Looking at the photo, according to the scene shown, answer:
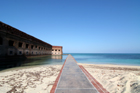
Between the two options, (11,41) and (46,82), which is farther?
(11,41)

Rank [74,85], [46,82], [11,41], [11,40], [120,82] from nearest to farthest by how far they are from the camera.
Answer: [74,85], [120,82], [46,82], [11,40], [11,41]

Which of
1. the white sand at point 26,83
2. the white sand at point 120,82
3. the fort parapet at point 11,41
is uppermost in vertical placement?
the fort parapet at point 11,41

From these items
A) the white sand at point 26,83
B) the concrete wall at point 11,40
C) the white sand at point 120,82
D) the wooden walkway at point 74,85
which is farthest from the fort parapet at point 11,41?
the white sand at point 120,82

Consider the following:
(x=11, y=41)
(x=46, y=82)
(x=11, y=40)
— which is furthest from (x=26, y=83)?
(x=11, y=41)

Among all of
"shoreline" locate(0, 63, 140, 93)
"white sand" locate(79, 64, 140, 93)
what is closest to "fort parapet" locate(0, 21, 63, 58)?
"shoreline" locate(0, 63, 140, 93)

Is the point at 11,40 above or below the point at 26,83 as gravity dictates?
above

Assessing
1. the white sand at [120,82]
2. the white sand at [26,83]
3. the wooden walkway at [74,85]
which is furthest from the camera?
the white sand at [26,83]

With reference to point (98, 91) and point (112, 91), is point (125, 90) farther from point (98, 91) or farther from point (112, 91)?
point (98, 91)

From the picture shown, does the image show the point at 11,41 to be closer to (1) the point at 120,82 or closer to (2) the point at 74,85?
(2) the point at 74,85

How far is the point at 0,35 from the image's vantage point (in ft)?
56.5

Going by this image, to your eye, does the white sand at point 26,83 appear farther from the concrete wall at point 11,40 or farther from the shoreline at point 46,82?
the concrete wall at point 11,40

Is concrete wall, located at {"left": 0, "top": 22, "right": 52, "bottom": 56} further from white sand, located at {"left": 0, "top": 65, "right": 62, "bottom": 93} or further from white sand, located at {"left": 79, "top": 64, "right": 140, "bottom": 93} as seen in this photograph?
white sand, located at {"left": 79, "top": 64, "right": 140, "bottom": 93}

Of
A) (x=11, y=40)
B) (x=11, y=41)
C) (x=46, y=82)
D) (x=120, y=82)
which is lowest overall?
(x=46, y=82)

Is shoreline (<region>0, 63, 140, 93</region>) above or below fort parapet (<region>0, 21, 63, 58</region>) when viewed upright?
below
